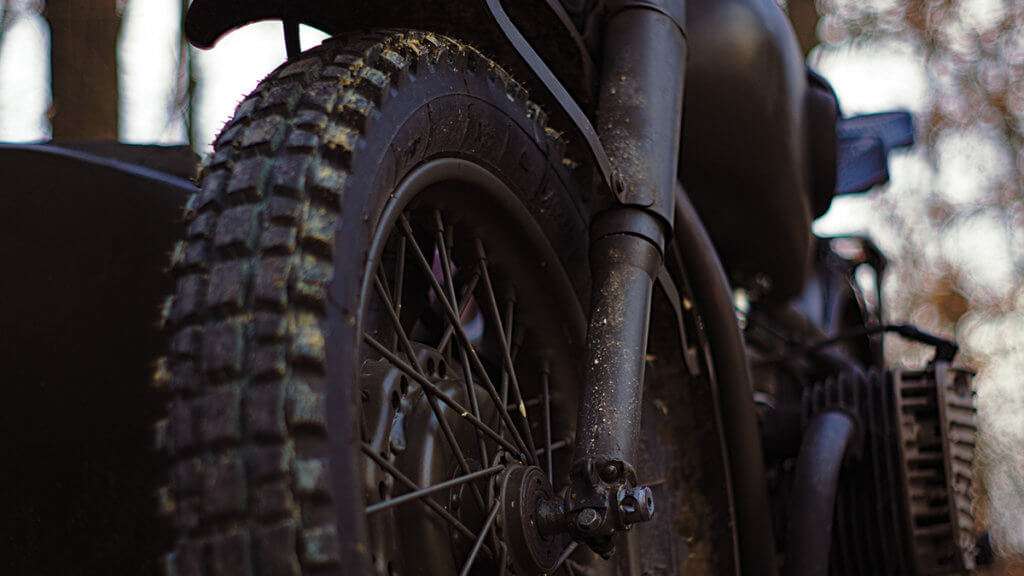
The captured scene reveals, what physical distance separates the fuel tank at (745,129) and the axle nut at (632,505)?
120cm

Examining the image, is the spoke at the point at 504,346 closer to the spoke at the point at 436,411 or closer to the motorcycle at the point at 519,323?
the motorcycle at the point at 519,323

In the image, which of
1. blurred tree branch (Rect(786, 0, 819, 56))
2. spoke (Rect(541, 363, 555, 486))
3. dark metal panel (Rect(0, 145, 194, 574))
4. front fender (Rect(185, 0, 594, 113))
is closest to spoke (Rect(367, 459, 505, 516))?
spoke (Rect(541, 363, 555, 486))

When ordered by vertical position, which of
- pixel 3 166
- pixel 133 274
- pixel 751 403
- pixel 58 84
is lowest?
pixel 751 403

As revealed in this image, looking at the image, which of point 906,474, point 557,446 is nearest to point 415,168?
point 557,446

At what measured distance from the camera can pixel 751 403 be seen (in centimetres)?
202

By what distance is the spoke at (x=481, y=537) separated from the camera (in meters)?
1.33

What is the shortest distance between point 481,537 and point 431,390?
0.59ft

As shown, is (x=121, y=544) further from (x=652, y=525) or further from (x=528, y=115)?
(x=652, y=525)

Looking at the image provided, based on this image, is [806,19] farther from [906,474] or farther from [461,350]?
[461,350]

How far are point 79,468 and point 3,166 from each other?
1.24 feet

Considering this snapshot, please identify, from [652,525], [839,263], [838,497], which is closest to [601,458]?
[652,525]

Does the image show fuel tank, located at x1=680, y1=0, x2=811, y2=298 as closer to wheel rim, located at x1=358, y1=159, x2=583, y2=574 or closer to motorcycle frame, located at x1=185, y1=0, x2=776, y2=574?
motorcycle frame, located at x1=185, y1=0, x2=776, y2=574

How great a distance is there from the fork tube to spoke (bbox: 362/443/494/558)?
161 millimetres

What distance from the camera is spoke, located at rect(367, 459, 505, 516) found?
1157 mm
